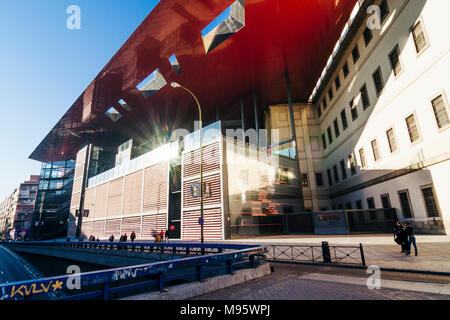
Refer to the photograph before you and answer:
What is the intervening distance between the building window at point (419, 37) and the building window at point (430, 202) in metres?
10.7

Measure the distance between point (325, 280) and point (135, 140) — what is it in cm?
5280

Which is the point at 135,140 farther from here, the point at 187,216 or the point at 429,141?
the point at 429,141

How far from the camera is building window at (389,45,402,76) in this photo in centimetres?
1966

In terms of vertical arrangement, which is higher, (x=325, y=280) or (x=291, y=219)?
(x=291, y=219)

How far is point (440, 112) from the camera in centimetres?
1605

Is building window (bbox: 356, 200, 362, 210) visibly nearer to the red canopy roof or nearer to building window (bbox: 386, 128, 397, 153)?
building window (bbox: 386, 128, 397, 153)

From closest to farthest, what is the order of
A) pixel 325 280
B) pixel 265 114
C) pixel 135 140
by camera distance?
1. pixel 325 280
2. pixel 265 114
3. pixel 135 140

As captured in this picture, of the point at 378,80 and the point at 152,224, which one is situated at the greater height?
the point at 378,80

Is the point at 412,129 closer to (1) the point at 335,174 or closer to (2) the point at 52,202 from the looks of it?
(1) the point at 335,174

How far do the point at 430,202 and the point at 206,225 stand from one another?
19.6 metres

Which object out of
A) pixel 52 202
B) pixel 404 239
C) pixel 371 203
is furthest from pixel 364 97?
pixel 52 202

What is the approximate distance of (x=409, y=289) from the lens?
605cm

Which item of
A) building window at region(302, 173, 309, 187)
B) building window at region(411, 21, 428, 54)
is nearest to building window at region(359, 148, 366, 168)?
building window at region(302, 173, 309, 187)
